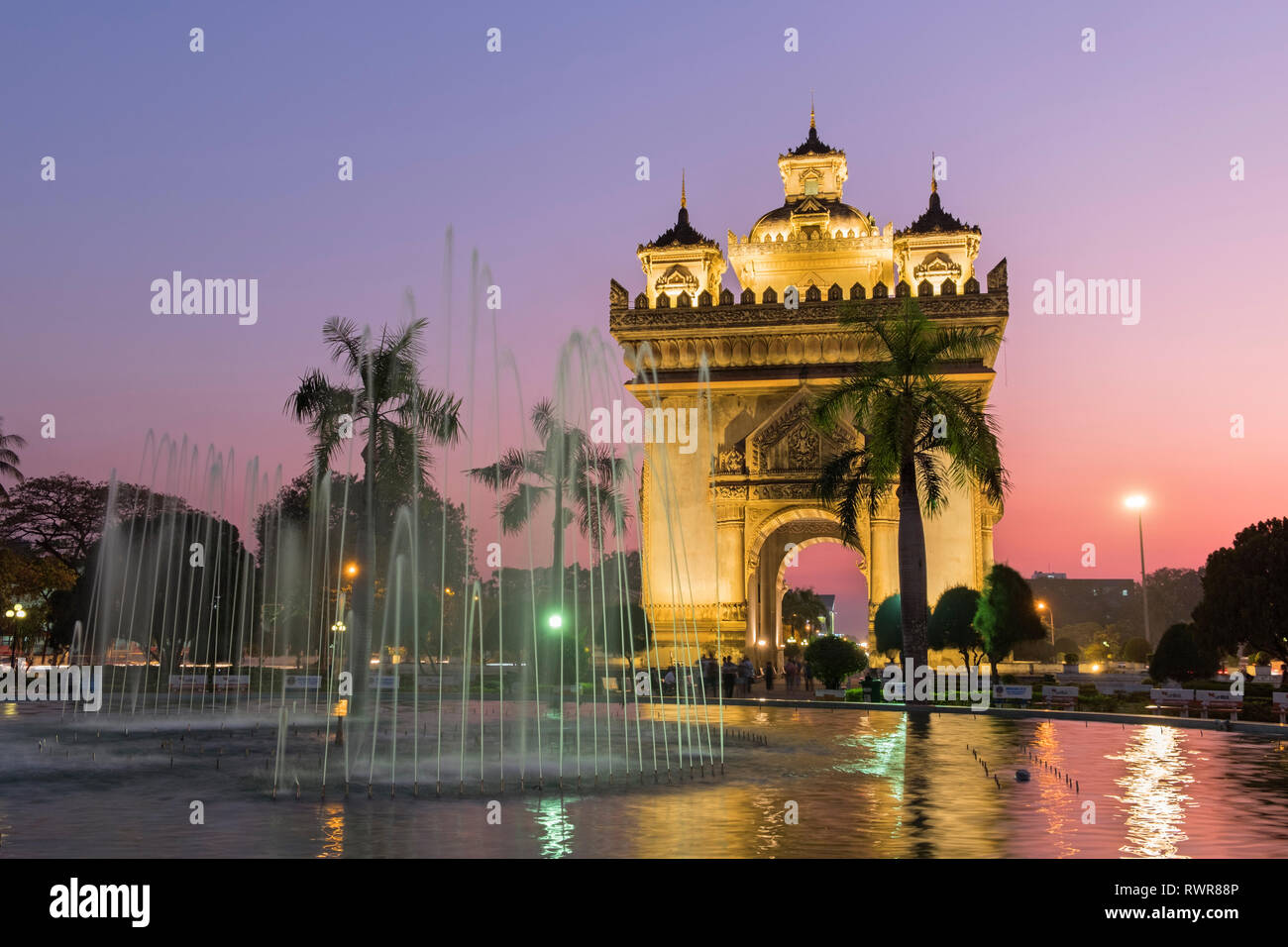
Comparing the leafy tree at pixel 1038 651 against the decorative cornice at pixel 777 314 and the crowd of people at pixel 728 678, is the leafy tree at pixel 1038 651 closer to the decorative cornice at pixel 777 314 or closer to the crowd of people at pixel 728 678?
the decorative cornice at pixel 777 314

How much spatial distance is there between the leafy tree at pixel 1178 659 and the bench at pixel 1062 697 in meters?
9.21

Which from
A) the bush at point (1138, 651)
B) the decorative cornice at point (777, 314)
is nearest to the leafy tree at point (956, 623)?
the decorative cornice at point (777, 314)

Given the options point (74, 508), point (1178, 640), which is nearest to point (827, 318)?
point (1178, 640)

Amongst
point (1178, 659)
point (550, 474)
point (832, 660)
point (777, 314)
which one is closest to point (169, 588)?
point (550, 474)

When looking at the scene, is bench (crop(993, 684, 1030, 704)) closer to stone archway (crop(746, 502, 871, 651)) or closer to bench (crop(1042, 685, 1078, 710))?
bench (crop(1042, 685, 1078, 710))

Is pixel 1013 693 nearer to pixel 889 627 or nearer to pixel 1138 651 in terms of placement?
pixel 889 627

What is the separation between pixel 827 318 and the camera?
42.7m

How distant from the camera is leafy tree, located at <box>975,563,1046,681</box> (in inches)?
1334

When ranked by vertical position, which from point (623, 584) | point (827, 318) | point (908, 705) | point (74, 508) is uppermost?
point (827, 318)

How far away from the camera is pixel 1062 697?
86.7ft

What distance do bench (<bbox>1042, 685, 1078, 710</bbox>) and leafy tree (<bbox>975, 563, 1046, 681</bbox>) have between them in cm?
591
